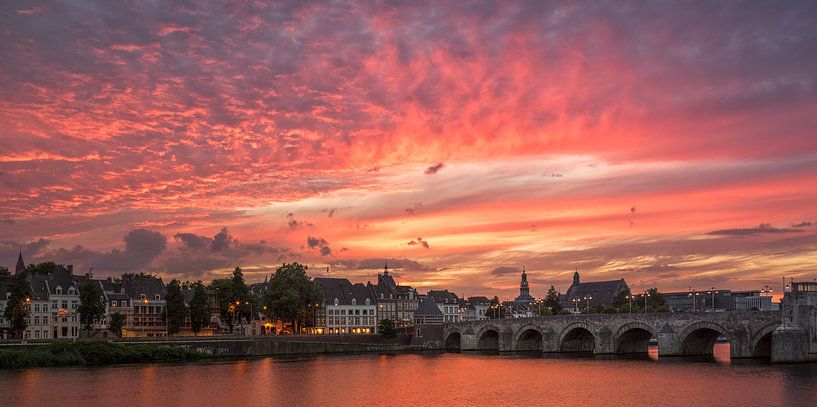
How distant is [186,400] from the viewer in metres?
57.8

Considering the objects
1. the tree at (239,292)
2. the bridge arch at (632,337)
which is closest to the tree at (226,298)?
the tree at (239,292)

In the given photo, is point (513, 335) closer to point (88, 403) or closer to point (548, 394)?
point (548, 394)

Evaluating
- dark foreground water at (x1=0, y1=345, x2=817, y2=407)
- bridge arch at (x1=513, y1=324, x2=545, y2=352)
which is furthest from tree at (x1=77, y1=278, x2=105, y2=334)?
bridge arch at (x1=513, y1=324, x2=545, y2=352)

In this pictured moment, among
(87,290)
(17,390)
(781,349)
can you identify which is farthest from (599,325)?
(87,290)

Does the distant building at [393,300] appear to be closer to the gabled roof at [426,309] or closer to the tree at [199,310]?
the gabled roof at [426,309]

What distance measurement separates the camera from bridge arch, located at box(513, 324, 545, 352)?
112994 mm

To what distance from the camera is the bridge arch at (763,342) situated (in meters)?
80.9

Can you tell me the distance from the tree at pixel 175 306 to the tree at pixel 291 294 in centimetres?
1338

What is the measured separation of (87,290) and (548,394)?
268 feet

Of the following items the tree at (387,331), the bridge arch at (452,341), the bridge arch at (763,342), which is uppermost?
the bridge arch at (763,342)

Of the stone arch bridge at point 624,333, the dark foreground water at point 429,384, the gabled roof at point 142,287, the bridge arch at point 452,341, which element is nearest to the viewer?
the dark foreground water at point 429,384

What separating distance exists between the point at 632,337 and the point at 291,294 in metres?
53.1

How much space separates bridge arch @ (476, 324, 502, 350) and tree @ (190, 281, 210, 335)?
44.0 m

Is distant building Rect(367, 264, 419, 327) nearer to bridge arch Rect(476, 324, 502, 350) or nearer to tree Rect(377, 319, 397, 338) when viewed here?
tree Rect(377, 319, 397, 338)
